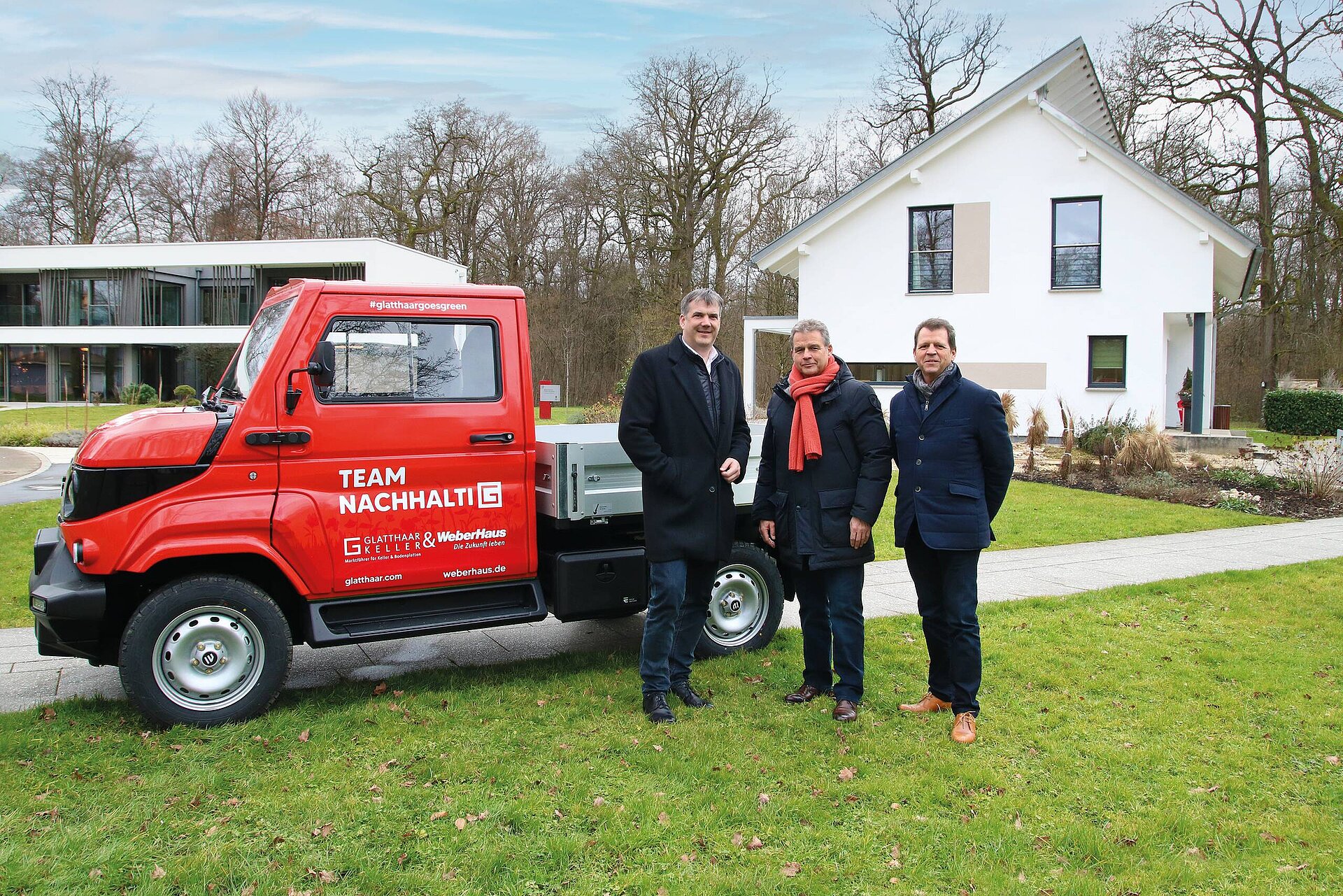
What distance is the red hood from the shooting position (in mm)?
4492

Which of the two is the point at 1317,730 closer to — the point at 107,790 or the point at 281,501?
the point at 281,501

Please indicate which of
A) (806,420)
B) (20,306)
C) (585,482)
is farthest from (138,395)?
(806,420)

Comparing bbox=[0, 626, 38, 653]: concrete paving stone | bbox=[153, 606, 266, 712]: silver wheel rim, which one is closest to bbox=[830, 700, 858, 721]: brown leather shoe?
bbox=[153, 606, 266, 712]: silver wheel rim

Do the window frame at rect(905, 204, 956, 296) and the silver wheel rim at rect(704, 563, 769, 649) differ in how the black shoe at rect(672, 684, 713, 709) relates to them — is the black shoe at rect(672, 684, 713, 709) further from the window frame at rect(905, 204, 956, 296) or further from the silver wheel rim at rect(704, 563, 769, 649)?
the window frame at rect(905, 204, 956, 296)

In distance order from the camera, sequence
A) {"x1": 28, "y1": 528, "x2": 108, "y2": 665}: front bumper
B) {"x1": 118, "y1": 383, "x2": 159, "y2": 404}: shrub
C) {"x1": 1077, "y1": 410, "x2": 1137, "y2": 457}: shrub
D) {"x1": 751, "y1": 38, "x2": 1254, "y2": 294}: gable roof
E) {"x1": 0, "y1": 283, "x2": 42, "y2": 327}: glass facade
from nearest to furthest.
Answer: {"x1": 28, "y1": 528, "x2": 108, "y2": 665}: front bumper, {"x1": 1077, "y1": 410, "x2": 1137, "y2": 457}: shrub, {"x1": 751, "y1": 38, "x2": 1254, "y2": 294}: gable roof, {"x1": 118, "y1": 383, "x2": 159, "y2": 404}: shrub, {"x1": 0, "y1": 283, "x2": 42, "y2": 327}: glass facade

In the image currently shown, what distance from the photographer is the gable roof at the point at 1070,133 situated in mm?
20016

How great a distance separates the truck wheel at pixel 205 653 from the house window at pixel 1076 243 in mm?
20243

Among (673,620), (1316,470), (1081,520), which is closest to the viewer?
(673,620)

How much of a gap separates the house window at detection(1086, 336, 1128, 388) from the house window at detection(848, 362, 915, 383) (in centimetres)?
396

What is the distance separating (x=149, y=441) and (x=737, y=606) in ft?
11.7

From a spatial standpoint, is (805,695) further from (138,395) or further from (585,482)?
(138,395)

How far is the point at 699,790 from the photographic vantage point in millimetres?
4113

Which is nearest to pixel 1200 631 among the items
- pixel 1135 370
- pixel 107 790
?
pixel 107 790

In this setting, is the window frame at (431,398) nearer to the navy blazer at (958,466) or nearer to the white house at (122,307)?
the navy blazer at (958,466)
